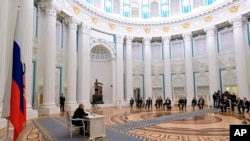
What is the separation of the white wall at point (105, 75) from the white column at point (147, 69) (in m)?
4.03

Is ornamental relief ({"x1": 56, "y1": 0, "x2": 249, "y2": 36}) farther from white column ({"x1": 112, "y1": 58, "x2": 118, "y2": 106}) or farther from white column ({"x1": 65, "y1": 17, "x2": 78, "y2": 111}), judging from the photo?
white column ({"x1": 112, "y1": 58, "x2": 118, "y2": 106})

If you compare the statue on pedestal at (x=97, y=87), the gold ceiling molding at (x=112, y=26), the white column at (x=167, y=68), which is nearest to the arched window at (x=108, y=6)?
the gold ceiling molding at (x=112, y=26)

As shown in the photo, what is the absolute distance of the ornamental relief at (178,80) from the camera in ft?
68.4

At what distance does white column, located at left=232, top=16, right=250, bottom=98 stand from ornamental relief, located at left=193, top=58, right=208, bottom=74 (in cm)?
335

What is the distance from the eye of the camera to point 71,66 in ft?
49.4

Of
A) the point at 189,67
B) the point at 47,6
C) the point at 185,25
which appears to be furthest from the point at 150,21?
the point at 47,6

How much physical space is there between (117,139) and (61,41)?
1168 centimetres

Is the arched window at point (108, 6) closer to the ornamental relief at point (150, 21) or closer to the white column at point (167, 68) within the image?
the ornamental relief at point (150, 21)

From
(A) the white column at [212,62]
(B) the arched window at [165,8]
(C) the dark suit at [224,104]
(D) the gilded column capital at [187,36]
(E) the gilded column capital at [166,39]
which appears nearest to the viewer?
(C) the dark suit at [224,104]

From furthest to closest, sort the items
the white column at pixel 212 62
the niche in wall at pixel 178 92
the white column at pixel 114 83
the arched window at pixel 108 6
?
1. the niche in wall at pixel 178 92
2. the arched window at pixel 108 6
3. the white column at pixel 114 83
4. the white column at pixel 212 62

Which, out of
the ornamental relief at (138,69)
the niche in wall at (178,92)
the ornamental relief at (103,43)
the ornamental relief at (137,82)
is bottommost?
the niche in wall at (178,92)

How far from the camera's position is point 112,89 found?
1964 cm

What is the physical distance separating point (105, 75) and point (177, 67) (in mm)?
7891

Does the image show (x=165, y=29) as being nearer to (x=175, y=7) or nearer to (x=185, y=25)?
(x=185, y=25)
